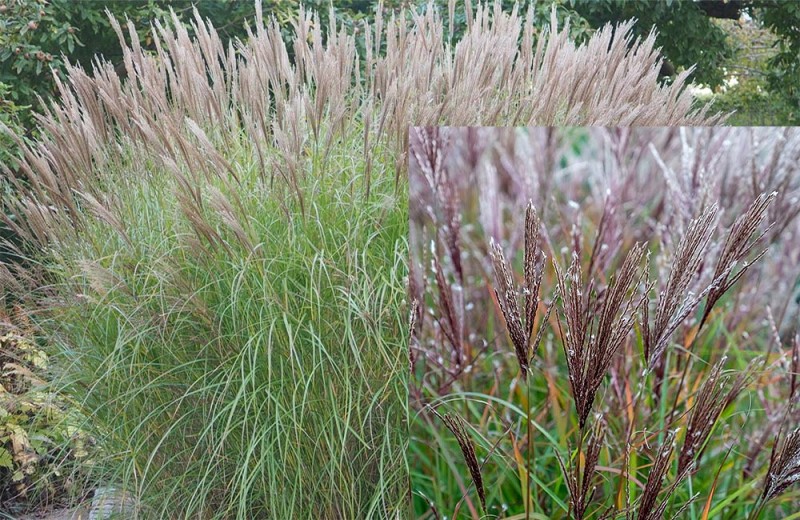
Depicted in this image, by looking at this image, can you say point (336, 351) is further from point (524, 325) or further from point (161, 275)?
point (524, 325)

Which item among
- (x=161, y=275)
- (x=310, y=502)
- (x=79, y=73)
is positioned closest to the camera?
(x=310, y=502)

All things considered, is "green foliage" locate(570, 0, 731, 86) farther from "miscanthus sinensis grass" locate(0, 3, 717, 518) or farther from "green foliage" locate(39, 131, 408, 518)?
"green foliage" locate(39, 131, 408, 518)

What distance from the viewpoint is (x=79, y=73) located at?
2660mm

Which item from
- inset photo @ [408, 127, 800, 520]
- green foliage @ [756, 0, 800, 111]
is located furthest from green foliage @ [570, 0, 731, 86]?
inset photo @ [408, 127, 800, 520]

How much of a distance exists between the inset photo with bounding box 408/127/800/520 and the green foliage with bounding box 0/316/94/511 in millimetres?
1452

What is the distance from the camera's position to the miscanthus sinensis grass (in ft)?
6.67

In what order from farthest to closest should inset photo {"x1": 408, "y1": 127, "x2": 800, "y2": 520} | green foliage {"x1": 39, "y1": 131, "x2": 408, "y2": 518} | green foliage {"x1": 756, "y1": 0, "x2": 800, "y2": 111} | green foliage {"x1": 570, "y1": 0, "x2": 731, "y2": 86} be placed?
green foliage {"x1": 756, "y1": 0, "x2": 800, "y2": 111}, green foliage {"x1": 570, "y1": 0, "x2": 731, "y2": 86}, green foliage {"x1": 39, "y1": 131, "x2": 408, "y2": 518}, inset photo {"x1": 408, "y1": 127, "x2": 800, "y2": 520}

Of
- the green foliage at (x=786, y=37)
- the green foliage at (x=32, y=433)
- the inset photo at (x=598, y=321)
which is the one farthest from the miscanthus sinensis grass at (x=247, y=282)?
the green foliage at (x=786, y=37)

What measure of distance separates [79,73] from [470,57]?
1.47 m

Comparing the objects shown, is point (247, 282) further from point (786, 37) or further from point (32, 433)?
point (786, 37)

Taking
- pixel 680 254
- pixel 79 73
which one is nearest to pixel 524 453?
pixel 680 254

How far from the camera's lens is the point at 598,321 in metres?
1.51

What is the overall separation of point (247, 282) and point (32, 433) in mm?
1955

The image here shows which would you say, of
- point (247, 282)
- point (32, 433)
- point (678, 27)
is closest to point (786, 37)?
point (678, 27)
